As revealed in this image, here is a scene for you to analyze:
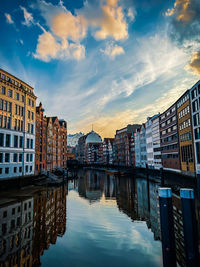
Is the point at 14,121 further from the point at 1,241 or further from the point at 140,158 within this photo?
the point at 140,158

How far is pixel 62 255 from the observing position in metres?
13.1

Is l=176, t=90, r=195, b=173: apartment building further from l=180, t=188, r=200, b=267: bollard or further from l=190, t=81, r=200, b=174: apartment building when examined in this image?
l=180, t=188, r=200, b=267: bollard

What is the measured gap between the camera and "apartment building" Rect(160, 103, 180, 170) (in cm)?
6366

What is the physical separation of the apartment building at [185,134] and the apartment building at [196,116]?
221 cm

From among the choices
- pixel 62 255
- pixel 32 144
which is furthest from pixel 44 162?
pixel 62 255

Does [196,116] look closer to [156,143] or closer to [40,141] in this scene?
[156,143]

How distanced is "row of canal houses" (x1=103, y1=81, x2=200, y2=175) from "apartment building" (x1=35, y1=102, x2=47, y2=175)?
48.6 meters

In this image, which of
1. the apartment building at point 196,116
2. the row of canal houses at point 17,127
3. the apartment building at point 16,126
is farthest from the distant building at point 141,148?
the apartment building at point 16,126

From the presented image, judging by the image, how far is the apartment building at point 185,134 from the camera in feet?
163

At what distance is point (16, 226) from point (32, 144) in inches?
1569

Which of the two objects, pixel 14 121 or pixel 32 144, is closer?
pixel 14 121

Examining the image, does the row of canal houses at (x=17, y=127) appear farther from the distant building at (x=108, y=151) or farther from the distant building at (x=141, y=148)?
the distant building at (x=108, y=151)

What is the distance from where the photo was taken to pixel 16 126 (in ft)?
160

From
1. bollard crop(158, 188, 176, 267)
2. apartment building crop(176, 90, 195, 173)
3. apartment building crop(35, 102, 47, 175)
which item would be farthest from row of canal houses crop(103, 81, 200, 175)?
apartment building crop(35, 102, 47, 175)
